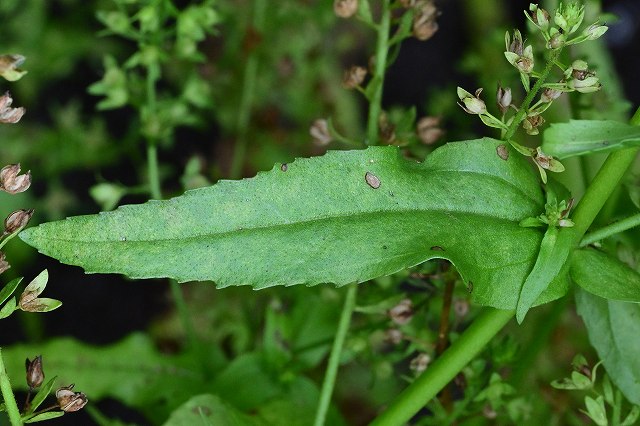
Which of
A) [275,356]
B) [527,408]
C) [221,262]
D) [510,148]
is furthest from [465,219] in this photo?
[275,356]

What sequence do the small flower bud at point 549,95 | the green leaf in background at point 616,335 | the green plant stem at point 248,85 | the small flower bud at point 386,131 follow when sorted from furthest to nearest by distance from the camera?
the green plant stem at point 248,85 → the small flower bud at point 386,131 → the green leaf in background at point 616,335 → the small flower bud at point 549,95

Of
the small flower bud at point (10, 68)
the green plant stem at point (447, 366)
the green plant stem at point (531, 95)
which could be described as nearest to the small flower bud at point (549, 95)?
the green plant stem at point (531, 95)

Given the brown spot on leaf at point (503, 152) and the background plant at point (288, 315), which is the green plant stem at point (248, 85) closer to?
the background plant at point (288, 315)

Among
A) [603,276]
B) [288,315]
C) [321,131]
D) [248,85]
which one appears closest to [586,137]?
[603,276]

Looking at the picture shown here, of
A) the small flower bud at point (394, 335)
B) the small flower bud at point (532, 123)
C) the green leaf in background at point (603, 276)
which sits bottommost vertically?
the small flower bud at point (394, 335)

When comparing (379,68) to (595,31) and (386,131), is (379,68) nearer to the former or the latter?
(386,131)

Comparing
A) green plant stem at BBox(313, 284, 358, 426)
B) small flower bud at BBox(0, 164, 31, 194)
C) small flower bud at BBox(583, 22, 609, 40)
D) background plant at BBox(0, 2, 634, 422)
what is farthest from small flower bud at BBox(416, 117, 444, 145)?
small flower bud at BBox(0, 164, 31, 194)

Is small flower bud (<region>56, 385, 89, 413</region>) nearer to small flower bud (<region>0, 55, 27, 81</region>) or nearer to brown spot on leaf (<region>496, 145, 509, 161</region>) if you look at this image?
small flower bud (<region>0, 55, 27, 81</region>)
